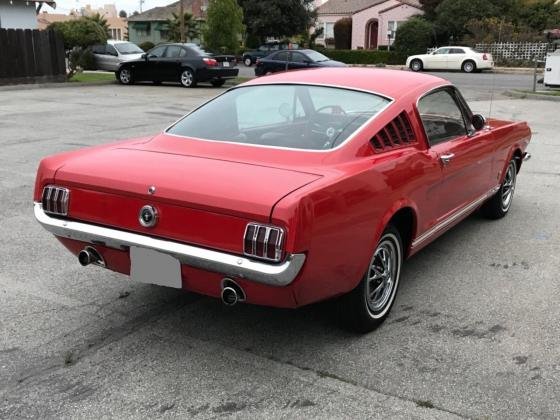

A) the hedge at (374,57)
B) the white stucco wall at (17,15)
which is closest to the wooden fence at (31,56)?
the white stucco wall at (17,15)

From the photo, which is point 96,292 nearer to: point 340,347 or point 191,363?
point 191,363

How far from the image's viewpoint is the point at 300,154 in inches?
134

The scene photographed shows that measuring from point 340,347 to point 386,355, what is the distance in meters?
0.26

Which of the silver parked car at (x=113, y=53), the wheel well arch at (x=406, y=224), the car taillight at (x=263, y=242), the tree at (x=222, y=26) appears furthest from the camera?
the tree at (x=222, y=26)

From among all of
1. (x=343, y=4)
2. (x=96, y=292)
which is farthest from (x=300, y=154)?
(x=343, y=4)

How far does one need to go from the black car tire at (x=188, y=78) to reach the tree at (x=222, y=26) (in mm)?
7305

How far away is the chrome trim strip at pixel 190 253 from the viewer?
2.77 meters

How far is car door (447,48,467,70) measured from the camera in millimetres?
33594

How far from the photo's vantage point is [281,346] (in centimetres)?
342

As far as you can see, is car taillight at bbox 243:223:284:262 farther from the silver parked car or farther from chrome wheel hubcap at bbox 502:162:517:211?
the silver parked car

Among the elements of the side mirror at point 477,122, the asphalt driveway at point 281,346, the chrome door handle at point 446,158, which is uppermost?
the side mirror at point 477,122

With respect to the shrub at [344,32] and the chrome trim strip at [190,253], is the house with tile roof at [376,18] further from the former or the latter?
the chrome trim strip at [190,253]

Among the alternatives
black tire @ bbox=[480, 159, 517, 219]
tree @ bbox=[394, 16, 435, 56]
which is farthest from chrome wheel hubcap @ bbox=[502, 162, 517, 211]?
tree @ bbox=[394, 16, 435, 56]

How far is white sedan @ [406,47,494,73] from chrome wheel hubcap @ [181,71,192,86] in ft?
60.3
